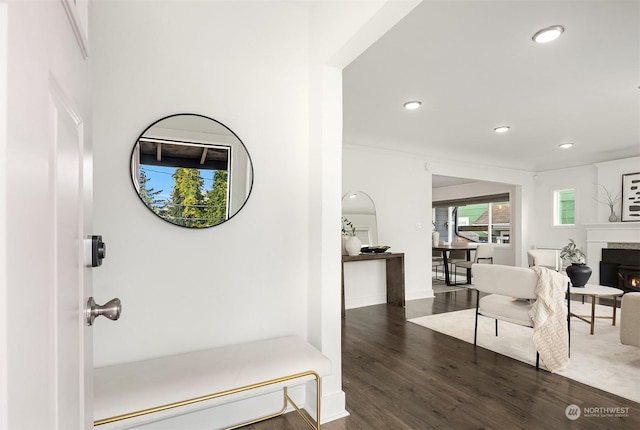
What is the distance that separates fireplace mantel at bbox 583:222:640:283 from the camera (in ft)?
18.0

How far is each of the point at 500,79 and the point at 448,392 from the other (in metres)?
2.56

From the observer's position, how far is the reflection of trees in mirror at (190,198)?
5.92 ft

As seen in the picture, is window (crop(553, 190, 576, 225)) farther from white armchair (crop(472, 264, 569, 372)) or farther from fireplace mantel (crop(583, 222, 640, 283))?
white armchair (crop(472, 264, 569, 372))

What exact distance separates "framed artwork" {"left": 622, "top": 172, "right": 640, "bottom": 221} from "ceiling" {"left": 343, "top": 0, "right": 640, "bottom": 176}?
0.53m

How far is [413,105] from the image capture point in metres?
3.59

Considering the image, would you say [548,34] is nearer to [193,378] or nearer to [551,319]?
[551,319]

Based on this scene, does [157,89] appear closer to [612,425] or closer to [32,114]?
[32,114]

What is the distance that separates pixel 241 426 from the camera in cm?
193

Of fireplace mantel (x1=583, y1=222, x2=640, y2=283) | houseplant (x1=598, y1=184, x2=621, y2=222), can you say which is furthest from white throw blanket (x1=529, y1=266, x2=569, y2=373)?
houseplant (x1=598, y1=184, x2=621, y2=222)

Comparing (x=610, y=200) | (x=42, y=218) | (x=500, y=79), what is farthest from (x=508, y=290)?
(x=610, y=200)

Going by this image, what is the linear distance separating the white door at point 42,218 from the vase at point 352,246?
12.7ft

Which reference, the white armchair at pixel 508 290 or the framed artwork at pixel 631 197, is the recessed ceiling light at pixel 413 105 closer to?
the white armchair at pixel 508 290

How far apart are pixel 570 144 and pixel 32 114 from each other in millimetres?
6284

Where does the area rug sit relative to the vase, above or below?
below
